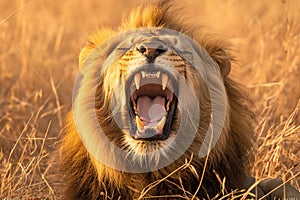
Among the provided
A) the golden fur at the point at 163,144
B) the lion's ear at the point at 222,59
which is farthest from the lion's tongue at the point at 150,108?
the lion's ear at the point at 222,59

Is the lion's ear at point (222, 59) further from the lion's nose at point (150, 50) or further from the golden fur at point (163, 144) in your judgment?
the lion's nose at point (150, 50)

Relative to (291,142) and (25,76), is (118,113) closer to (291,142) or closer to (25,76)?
(291,142)

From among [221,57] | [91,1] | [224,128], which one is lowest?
[91,1]

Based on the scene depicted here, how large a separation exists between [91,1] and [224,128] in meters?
8.90

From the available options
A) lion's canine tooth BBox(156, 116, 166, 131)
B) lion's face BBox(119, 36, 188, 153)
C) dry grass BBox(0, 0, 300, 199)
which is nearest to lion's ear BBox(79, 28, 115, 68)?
lion's face BBox(119, 36, 188, 153)

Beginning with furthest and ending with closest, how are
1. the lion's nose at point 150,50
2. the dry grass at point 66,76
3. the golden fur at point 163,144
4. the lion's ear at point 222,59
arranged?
the dry grass at point 66,76
the lion's ear at point 222,59
the golden fur at point 163,144
the lion's nose at point 150,50

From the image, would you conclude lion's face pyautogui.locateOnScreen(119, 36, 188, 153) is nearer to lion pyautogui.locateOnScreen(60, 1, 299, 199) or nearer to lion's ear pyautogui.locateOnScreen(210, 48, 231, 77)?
lion pyautogui.locateOnScreen(60, 1, 299, 199)

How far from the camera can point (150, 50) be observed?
4051 millimetres

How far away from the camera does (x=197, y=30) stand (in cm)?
459

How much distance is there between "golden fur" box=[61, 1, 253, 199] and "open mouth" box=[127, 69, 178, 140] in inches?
2.4

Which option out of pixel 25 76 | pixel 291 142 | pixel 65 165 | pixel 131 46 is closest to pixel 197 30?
pixel 131 46

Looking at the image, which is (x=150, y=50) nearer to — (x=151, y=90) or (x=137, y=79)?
(x=137, y=79)

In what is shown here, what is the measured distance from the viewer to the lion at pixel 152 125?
4.13 metres

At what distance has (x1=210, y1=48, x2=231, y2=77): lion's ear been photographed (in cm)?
447
